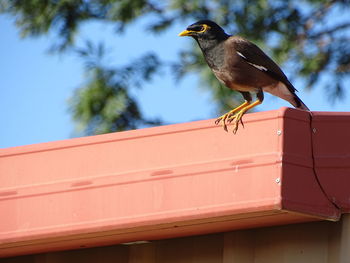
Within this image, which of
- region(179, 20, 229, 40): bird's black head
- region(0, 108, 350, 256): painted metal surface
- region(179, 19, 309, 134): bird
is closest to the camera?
region(0, 108, 350, 256): painted metal surface

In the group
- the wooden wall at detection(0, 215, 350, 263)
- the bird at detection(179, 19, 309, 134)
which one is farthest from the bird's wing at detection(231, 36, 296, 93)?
the wooden wall at detection(0, 215, 350, 263)

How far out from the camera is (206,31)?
6.55 meters

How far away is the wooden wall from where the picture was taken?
3.82 metres

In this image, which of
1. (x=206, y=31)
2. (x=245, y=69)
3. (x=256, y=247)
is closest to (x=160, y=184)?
(x=256, y=247)

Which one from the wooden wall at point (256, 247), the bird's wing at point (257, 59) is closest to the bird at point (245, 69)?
the bird's wing at point (257, 59)

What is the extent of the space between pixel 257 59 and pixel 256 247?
2.34m

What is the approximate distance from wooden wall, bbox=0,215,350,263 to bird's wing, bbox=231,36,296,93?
83.0 inches

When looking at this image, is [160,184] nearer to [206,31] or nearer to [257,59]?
[257,59]

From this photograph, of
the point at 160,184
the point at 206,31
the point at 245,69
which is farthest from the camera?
the point at 206,31

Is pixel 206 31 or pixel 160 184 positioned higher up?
pixel 206 31

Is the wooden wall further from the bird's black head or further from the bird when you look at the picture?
the bird's black head

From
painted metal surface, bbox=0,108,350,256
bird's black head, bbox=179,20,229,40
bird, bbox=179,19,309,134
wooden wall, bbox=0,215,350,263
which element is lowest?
wooden wall, bbox=0,215,350,263

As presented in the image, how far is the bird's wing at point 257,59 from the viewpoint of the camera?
20.2 feet

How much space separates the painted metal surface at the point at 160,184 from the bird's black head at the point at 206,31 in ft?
7.75
